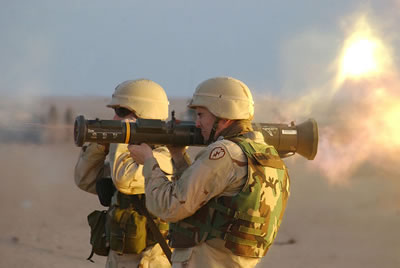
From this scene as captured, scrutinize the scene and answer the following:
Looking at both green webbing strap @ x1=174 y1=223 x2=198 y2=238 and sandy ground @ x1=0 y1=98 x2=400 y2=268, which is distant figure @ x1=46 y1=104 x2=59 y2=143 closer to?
sandy ground @ x1=0 y1=98 x2=400 y2=268

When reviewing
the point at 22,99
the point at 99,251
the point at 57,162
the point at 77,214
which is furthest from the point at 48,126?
the point at 99,251

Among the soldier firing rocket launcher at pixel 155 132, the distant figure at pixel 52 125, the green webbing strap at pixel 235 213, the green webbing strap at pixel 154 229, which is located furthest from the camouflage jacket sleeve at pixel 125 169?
the distant figure at pixel 52 125

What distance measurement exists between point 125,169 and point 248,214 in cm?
118

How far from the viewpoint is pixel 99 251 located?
18.0 feet

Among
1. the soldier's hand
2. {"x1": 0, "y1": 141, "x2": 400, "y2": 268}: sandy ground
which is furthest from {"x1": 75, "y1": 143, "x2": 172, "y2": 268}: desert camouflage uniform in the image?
{"x1": 0, "y1": 141, "x2": 400, "y2": 268}: sandy ground

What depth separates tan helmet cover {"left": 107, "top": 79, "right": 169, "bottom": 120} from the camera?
543cm

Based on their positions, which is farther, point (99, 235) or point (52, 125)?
point (52, 125)

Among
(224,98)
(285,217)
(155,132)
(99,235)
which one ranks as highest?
(224,98)

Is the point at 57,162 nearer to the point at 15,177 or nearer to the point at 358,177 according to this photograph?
the point at 15,177

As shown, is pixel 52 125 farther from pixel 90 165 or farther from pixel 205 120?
pixel 205 120

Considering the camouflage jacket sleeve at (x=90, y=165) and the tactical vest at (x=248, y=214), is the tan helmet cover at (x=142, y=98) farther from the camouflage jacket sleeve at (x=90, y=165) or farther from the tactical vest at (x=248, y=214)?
the tactical vest at (x=248, y=214)

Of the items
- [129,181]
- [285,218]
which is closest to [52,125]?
[285,218]

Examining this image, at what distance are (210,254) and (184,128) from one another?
729mm

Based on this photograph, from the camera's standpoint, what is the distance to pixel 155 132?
446 cm
